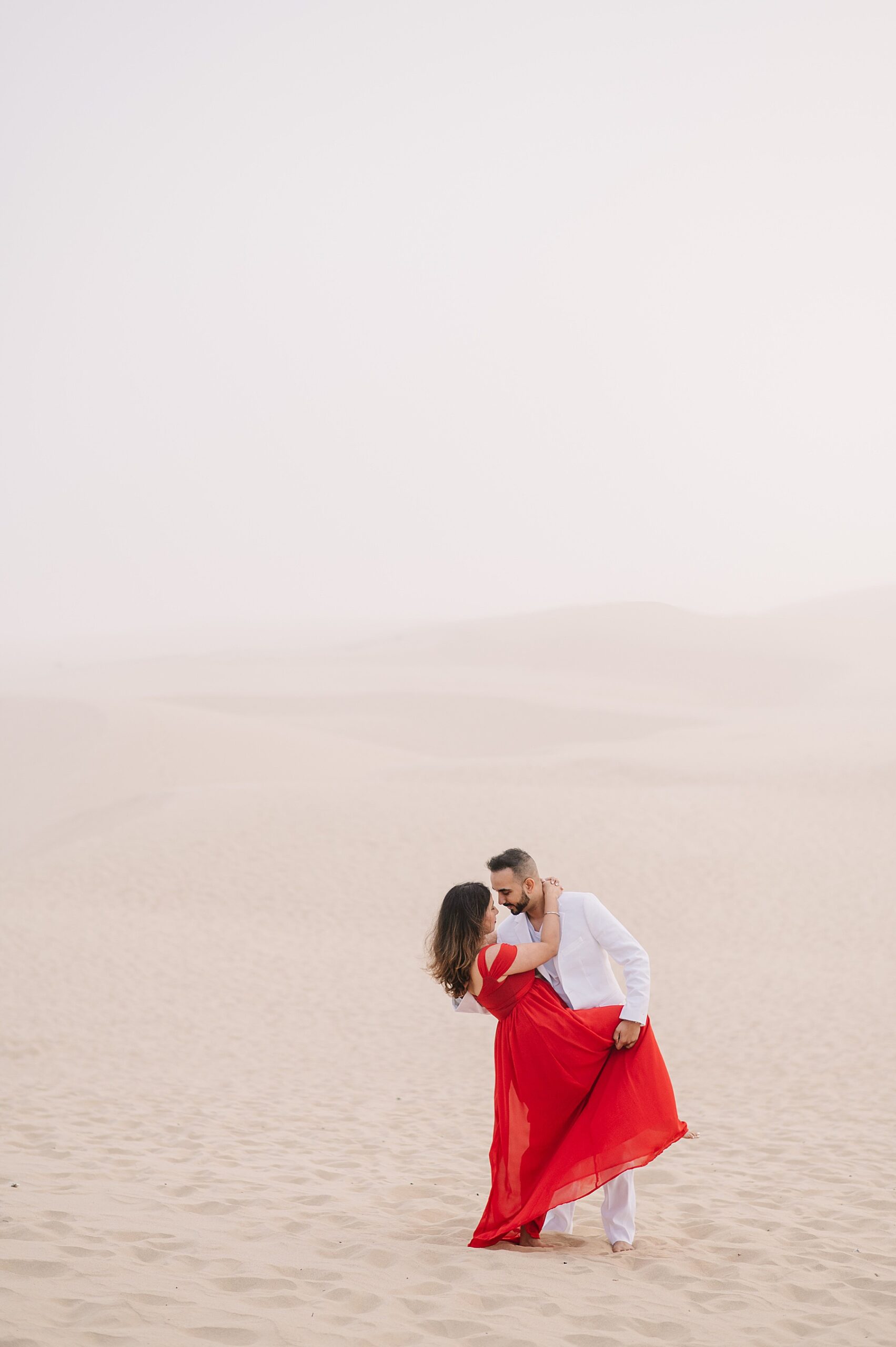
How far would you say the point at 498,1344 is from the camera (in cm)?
418

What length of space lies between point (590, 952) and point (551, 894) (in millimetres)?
321

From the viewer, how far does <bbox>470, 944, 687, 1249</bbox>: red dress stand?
4.91 meters

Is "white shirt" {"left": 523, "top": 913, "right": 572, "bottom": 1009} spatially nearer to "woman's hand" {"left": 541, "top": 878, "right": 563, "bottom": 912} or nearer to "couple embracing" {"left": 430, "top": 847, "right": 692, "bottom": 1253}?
"couple embracing" {"left": 430, "top": 847, "right": 692, "bottom": 1253}

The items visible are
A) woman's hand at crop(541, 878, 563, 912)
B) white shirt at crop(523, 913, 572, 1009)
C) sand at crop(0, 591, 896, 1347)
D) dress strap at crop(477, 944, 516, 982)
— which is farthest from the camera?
white shirt at crop(523, 913, 572, 1009)

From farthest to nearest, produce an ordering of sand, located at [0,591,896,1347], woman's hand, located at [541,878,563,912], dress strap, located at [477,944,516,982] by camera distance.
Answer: woman's hand, located at [541,878,563,912] < dress strap, located at [477,944,516,982] < sand, located at [0,591,896,1347]

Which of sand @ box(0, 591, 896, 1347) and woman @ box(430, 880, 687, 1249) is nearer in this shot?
sand @ box(0, 591, 896, 1347)

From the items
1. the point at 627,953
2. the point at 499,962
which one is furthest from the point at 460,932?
the point at 627,953

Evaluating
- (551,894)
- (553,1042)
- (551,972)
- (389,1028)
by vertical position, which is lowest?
(389,1028)

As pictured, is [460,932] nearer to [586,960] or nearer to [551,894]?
[551,894]

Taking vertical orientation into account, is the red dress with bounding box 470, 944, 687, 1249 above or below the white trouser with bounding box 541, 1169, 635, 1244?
above

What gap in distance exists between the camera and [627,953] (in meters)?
4.91

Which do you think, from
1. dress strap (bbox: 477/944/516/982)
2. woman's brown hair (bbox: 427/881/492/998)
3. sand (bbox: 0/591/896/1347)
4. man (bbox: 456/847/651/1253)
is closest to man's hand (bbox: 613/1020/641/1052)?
man (bbox: 456/847/651/1253)

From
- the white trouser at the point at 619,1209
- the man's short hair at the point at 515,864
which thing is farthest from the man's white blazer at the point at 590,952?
the white trouser at the point at 619,1209

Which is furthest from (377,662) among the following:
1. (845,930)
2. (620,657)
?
(845,930)
